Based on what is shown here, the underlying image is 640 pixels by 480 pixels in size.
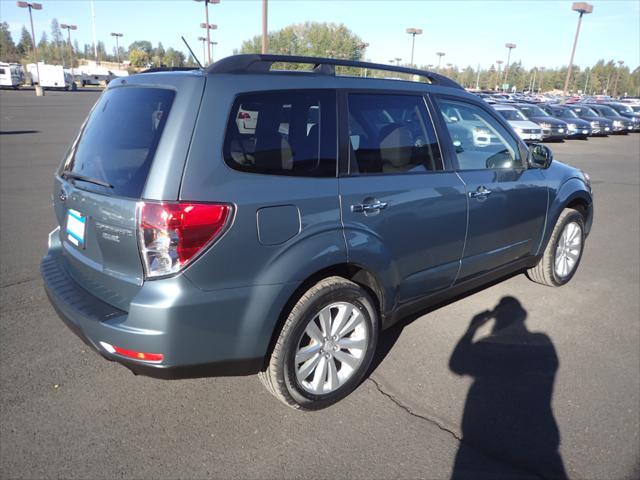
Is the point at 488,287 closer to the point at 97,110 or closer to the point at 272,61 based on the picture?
the point at 272,61

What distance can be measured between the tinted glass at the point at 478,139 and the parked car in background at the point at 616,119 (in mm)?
27735

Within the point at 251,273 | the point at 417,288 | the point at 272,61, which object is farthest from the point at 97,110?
the point at 417,288

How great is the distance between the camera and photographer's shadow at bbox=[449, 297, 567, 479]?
2541 millimetres

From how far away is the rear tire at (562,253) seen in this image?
4711 millimetres

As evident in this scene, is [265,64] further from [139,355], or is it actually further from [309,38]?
[309,38]

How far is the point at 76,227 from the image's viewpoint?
277 centimetres

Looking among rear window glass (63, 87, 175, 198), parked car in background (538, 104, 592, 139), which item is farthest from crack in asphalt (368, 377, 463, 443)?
parked car in background (538, 104, 592, 139)

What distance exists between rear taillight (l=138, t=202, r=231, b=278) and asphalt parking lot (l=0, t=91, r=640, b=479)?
1005mm

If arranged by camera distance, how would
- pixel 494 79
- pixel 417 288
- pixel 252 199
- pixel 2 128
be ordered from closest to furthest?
pixel 252 199
pixel 417 288
pixel 2 128
pixel 494 79

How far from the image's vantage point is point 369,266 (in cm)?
293

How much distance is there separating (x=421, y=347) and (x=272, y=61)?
7.39 ft

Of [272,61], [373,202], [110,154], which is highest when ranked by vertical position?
[272,61]

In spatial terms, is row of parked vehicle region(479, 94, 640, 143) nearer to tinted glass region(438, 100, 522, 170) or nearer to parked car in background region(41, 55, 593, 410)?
tinted glass region(438, 100, 522, 170)

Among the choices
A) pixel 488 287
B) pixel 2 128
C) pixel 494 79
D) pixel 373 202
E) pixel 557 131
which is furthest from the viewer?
pixel 494 79
